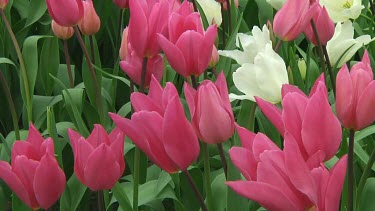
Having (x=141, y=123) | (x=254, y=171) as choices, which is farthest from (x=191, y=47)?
(x=254, y=171)

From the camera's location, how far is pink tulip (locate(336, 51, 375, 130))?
2.95 ft

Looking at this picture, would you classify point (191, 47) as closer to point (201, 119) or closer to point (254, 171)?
point (201, 119)

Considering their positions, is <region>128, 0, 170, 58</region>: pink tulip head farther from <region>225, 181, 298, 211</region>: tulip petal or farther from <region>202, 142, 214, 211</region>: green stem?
<region>225, 181, 298, 211</region>: tulip petal

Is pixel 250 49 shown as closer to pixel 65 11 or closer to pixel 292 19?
pixel 292 19

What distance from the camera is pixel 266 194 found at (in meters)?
0.78

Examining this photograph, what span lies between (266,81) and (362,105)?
1.21ft

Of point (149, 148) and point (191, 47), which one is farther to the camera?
point (191, 47)

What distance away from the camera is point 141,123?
934 millimetres

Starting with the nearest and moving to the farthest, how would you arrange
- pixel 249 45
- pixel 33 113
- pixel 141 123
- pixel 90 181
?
pixel 141 123, pixel 90 181, pixel 249 45, pixel 33 113

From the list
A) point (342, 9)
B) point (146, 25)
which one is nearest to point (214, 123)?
point (146, 25)

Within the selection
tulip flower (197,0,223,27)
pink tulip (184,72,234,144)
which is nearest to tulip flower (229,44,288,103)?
pink tulip (184,72,234,144)

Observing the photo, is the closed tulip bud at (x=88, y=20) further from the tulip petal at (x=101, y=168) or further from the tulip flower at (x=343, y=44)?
the tulip petal at (x=101, y=168)

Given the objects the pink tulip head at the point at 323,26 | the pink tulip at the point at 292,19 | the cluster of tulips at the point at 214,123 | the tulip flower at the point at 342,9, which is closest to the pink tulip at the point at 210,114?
the cluster of tulips at the point at 214,123

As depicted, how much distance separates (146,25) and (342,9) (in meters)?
0.66
